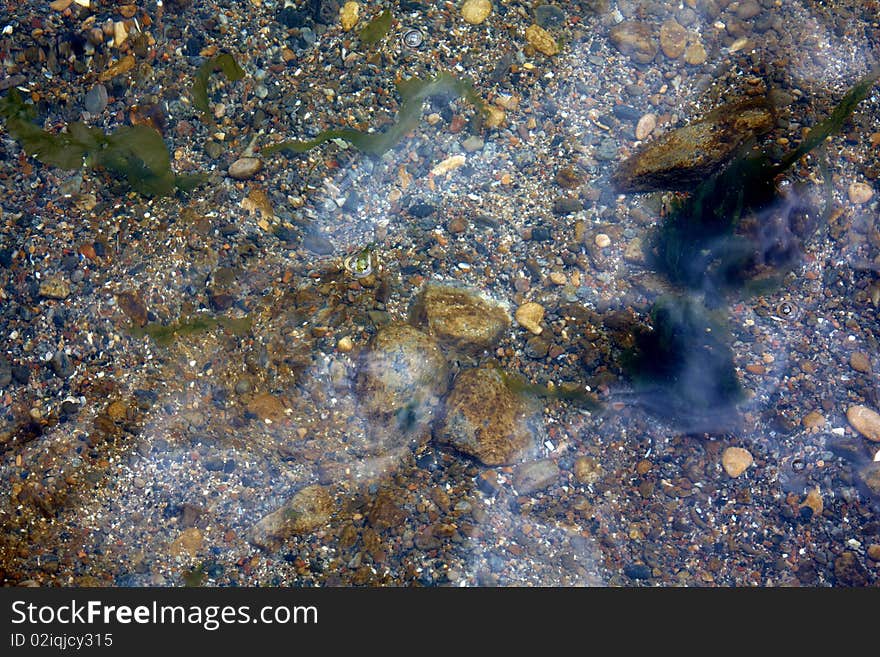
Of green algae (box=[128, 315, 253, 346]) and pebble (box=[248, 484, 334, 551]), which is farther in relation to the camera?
green algae (box=[128, 315, 253, 346])

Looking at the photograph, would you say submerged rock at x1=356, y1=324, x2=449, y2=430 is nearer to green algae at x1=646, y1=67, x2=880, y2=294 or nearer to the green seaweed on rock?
the green seaweed on rock

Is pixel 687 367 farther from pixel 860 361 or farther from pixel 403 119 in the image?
pixel 403 119

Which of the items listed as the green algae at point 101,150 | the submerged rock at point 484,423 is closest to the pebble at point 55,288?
the green algae at point 101,150

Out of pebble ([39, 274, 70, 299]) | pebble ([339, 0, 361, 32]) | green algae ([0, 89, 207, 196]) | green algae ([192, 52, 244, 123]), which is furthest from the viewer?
pebble ([339, 0, 361, 32])

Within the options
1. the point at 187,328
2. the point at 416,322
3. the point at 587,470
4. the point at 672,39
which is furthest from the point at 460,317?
the point at 672,39

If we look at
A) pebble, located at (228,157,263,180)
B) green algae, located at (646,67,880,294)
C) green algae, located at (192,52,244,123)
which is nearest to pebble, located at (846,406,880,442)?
green algae, located at (646,67,880,294)

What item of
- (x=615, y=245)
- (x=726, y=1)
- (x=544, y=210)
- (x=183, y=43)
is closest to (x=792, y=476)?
(x=615, y=245)
